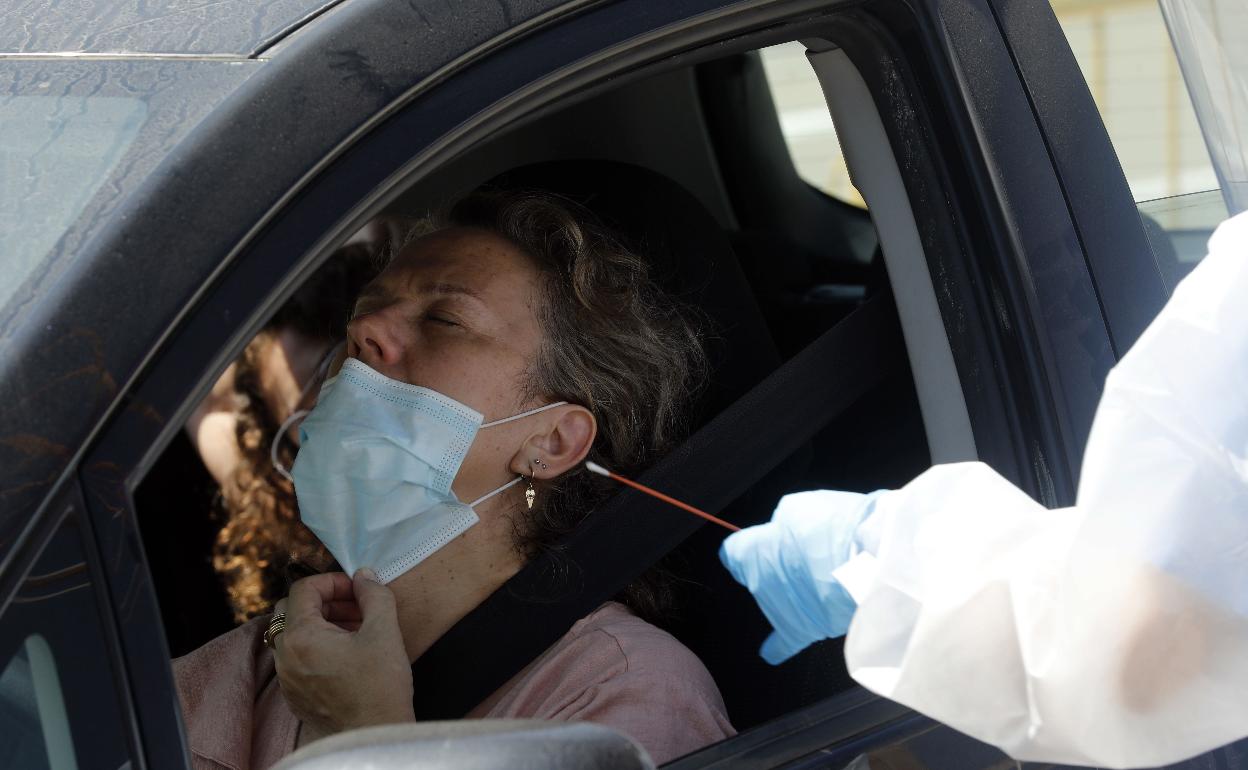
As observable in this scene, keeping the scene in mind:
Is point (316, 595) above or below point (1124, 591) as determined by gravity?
above

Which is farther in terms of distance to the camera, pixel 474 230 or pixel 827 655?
pixel 474 230

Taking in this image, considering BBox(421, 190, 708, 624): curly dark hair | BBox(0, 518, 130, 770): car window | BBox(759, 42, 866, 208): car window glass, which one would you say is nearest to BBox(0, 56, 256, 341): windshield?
BBox(0, 518, 130, 770): car window

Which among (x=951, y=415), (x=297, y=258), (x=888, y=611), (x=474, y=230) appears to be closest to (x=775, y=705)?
(x=951, y=415)

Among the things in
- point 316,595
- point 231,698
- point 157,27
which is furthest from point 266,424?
point 157,27

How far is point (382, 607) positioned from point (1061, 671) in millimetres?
915

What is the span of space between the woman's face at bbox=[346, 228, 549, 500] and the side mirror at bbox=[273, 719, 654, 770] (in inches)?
36.1

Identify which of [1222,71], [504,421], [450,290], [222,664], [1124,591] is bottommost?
[1124,591]

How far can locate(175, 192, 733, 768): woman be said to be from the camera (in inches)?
64.5

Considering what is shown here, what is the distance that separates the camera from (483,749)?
885 millimetres

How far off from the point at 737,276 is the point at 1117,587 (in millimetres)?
1167

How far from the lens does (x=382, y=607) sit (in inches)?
66.5

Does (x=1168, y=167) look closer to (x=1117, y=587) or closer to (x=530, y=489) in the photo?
(x=530, y=489)

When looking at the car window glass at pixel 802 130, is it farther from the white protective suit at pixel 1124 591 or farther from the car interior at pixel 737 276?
the white protective suit at pixel 1124 591

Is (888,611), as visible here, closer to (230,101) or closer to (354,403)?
(230,101)
